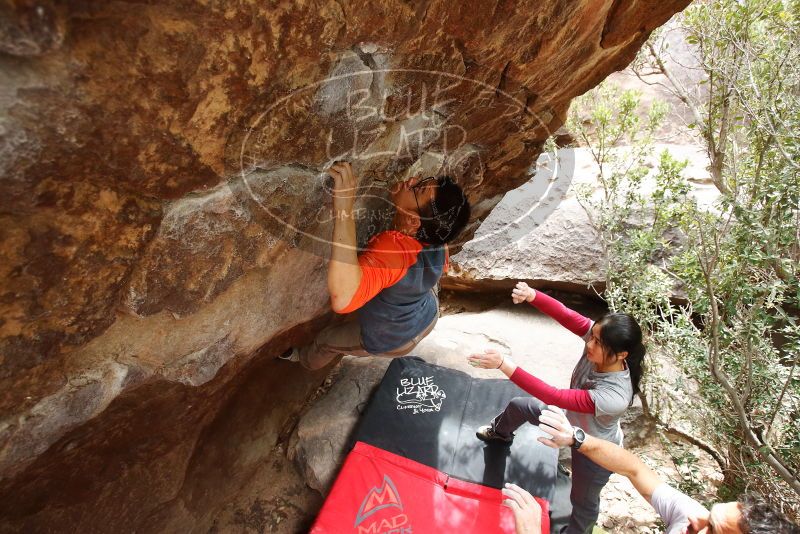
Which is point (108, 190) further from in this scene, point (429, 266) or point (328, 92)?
point (429, 266)

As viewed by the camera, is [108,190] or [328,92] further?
[328,92]

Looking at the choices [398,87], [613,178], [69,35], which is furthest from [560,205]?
[69,35]

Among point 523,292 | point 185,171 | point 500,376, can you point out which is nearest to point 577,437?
point 523,292

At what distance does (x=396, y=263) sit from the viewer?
2.52 metres

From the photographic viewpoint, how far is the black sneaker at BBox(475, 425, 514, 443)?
4.26 metres

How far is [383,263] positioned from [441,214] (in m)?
0.43

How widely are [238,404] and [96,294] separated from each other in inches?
86.9

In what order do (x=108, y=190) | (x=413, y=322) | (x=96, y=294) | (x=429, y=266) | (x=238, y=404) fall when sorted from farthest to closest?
(x=238, y=404), (x=413, y=322), (x=429, y=266), (x=96, y=294), (x=108, y=190)

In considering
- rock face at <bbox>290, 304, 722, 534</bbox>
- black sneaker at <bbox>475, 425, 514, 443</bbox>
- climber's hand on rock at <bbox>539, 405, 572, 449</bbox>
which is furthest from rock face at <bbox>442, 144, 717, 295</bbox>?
climber's hand on rock at <bbox>539, 405, 572, 449</bbox>

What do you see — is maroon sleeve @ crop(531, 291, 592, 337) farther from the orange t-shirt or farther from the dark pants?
the orange t-shirt

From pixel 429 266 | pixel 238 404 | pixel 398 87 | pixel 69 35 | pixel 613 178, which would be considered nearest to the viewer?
pixel 69 35

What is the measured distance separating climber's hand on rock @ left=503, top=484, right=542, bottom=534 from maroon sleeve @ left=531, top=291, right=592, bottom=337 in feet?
3.86

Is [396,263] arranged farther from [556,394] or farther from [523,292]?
[523,292]

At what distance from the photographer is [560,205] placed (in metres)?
7.37
